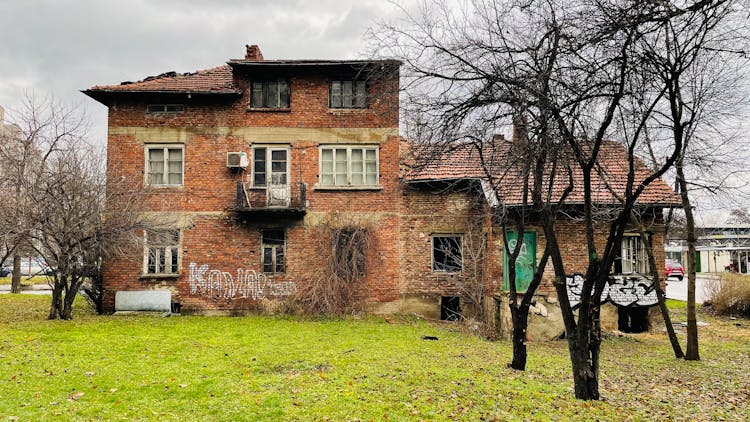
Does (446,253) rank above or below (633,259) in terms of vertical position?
above

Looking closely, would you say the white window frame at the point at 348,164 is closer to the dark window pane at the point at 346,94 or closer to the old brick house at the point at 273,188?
the old brick house at the point at 273,188

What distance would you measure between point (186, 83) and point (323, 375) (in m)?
13.2

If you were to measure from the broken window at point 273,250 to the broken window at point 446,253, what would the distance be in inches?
201

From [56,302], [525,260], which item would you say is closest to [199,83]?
[56,302]

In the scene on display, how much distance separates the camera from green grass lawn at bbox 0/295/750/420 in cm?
736

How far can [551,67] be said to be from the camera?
7059 mm

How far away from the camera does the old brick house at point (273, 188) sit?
60.1ft

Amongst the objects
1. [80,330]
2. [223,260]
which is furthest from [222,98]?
[80,330]

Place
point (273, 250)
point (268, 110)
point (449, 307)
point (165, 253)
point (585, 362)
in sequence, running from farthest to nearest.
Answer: point (449, 307), point (268, 110), point (273, 250), point (165, 253), point (585, 362)

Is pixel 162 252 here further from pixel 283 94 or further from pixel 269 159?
pixel 283 94

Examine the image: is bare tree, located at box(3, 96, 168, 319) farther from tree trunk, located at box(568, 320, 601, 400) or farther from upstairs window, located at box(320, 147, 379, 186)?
tree trunk, located at box(568, 320, 601, 400)

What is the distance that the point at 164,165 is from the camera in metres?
18.6

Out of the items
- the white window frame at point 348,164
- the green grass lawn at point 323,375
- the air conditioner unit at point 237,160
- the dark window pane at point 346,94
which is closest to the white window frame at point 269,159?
the air conditioner unit at point 237,160

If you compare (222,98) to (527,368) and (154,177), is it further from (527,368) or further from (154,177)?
(527,368)
